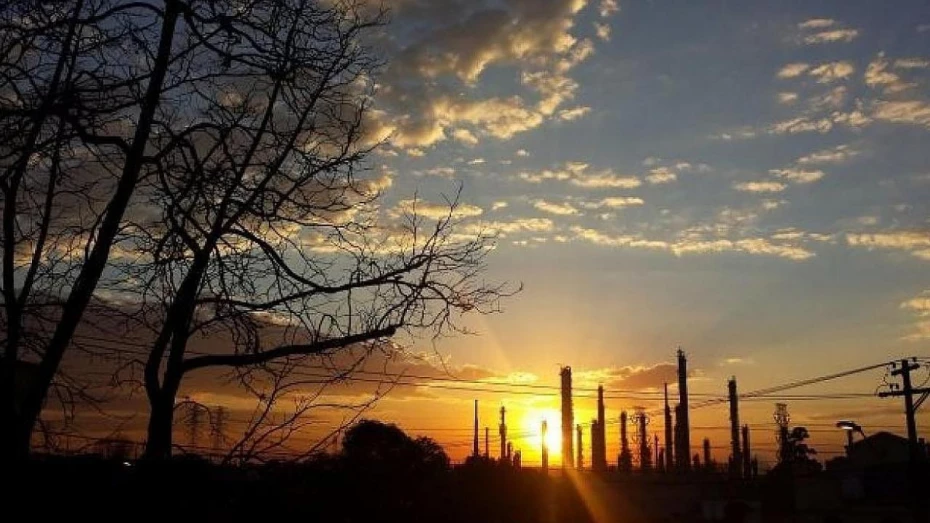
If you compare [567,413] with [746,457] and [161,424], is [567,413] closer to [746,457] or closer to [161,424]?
[746,457]

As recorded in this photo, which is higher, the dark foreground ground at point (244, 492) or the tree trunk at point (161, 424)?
the tree trunk at point (161, 424)

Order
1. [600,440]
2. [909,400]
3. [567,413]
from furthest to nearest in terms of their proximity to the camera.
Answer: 1. [600,440]
2. [567,413]
3. [909,400]

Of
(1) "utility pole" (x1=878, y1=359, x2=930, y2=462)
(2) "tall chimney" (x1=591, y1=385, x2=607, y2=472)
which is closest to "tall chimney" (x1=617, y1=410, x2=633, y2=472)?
(2) "tall chimney" (x1=591, y1=385, x2=607, y2=472)

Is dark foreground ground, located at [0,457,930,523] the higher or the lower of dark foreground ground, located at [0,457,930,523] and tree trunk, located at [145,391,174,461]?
the lower

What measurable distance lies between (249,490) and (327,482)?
0.60m

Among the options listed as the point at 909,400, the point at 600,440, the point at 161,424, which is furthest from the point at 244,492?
the point at 600,440

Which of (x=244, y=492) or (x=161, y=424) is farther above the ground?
(x=161, y=424)

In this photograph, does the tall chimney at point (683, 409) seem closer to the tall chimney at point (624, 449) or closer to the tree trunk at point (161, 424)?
the tall chimney at point (624, 449)

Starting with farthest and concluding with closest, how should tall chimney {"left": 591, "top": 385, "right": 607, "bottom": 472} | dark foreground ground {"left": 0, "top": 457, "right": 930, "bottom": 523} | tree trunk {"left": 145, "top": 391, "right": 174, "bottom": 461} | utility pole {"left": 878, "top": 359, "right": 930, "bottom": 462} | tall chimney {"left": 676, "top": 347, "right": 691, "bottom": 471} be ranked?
tall chimney {"left": 591, "top": 385, "right": 607, "bottom": 472}
tall chimney {"left": 676, "top": 347, "right": 691, "bottom": 471}
utility pole {"left": 878, "top": 359, "right": 930, "bottom": 462}
tree trunk {"left": 145, "top": 391, "right": 174, "bottom": 461}
dark foreground ground {"left": 0, "top": 457, "right": 930, "bottom": 523}

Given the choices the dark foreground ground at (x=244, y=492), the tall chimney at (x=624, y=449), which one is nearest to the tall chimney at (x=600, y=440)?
the tall chimney at (x=624, y=449)

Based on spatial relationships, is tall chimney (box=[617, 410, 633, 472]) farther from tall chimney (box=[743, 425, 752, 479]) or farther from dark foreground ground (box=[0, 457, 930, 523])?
dark foreground ground (box=[0, 457, 930, 523])

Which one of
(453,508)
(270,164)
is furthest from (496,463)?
(270,164)

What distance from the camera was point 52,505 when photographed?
15.7ft

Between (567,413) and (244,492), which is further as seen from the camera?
(567,413)
